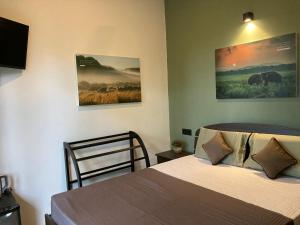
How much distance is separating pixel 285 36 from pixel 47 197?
3067mm

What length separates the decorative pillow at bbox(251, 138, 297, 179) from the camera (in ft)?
6.59

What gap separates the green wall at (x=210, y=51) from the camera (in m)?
2.39

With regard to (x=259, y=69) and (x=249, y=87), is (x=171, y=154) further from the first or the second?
(x=259, y=69)

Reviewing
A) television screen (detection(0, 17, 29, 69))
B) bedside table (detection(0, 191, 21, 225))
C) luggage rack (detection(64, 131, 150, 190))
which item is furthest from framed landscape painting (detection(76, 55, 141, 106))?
bedside table (detection(0, 191, 21, 225))

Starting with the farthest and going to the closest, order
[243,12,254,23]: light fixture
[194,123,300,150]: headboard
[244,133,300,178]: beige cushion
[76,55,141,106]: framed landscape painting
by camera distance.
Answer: [76,55,141,106]: framed landscape painting → [243,12,254,23]: light fixture → [194,123,300,150]: headboard → [244,133,300,178]: beige cushion

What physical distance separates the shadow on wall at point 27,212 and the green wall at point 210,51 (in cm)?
216

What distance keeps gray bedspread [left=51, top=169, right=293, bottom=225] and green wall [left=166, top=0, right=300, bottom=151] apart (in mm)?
1258

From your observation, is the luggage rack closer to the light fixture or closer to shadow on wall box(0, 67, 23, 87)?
shadow on wall box(0, 67, 23, 87)

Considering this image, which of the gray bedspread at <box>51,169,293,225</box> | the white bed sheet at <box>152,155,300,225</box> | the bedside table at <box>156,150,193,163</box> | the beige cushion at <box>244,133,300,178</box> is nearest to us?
the gray bedspread at <box>51,169,293,225</box>

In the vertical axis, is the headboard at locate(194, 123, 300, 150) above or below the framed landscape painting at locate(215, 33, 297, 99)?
below

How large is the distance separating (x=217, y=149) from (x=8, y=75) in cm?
230

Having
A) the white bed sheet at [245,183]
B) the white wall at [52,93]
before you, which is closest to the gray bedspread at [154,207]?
the white bed sheet at [245,183]

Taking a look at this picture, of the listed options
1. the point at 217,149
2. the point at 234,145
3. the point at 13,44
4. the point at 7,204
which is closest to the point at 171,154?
the point at 217,149

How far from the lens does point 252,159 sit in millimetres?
2254
